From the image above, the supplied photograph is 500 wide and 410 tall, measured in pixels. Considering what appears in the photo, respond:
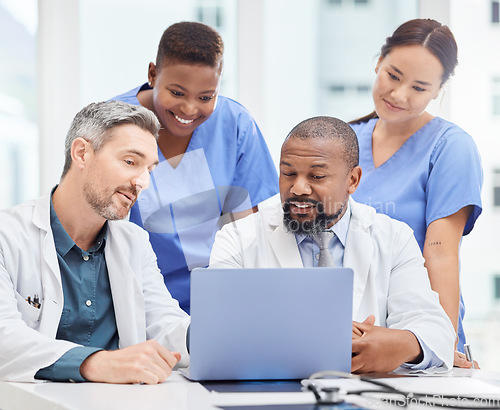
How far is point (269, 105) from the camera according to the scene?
2648 mm

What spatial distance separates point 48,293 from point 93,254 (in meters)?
0.18

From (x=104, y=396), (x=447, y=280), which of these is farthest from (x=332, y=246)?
(x=104, y=396)

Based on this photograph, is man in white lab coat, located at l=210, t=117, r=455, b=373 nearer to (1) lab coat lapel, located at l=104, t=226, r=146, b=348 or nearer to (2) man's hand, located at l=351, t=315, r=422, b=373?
(2) man's hand, located at l=351, t=315, r=422, b=373

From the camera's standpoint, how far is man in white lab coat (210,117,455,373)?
1694mm

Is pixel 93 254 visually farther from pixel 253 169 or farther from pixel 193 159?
pixel 253 169

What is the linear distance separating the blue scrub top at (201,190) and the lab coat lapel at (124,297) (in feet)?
1.64

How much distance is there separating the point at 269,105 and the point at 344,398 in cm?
180

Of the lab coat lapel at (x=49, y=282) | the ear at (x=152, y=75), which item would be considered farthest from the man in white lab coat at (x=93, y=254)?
the ear at (x=152, y=75)

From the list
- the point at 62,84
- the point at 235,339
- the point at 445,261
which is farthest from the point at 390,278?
the point at 62,84

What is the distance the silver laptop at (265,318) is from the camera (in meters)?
1.11

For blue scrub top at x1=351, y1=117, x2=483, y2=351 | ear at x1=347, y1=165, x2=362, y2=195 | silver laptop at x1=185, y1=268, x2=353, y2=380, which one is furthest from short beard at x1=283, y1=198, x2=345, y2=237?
silver laptop at x1=185, y1=268, x2=353, y2=380

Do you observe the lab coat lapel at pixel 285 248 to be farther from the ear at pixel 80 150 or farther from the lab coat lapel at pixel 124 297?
the ear at pixel 80 150

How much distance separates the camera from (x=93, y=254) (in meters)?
1.62

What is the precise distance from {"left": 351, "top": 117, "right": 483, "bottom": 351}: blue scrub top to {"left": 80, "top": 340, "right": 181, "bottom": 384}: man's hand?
3.66ft
